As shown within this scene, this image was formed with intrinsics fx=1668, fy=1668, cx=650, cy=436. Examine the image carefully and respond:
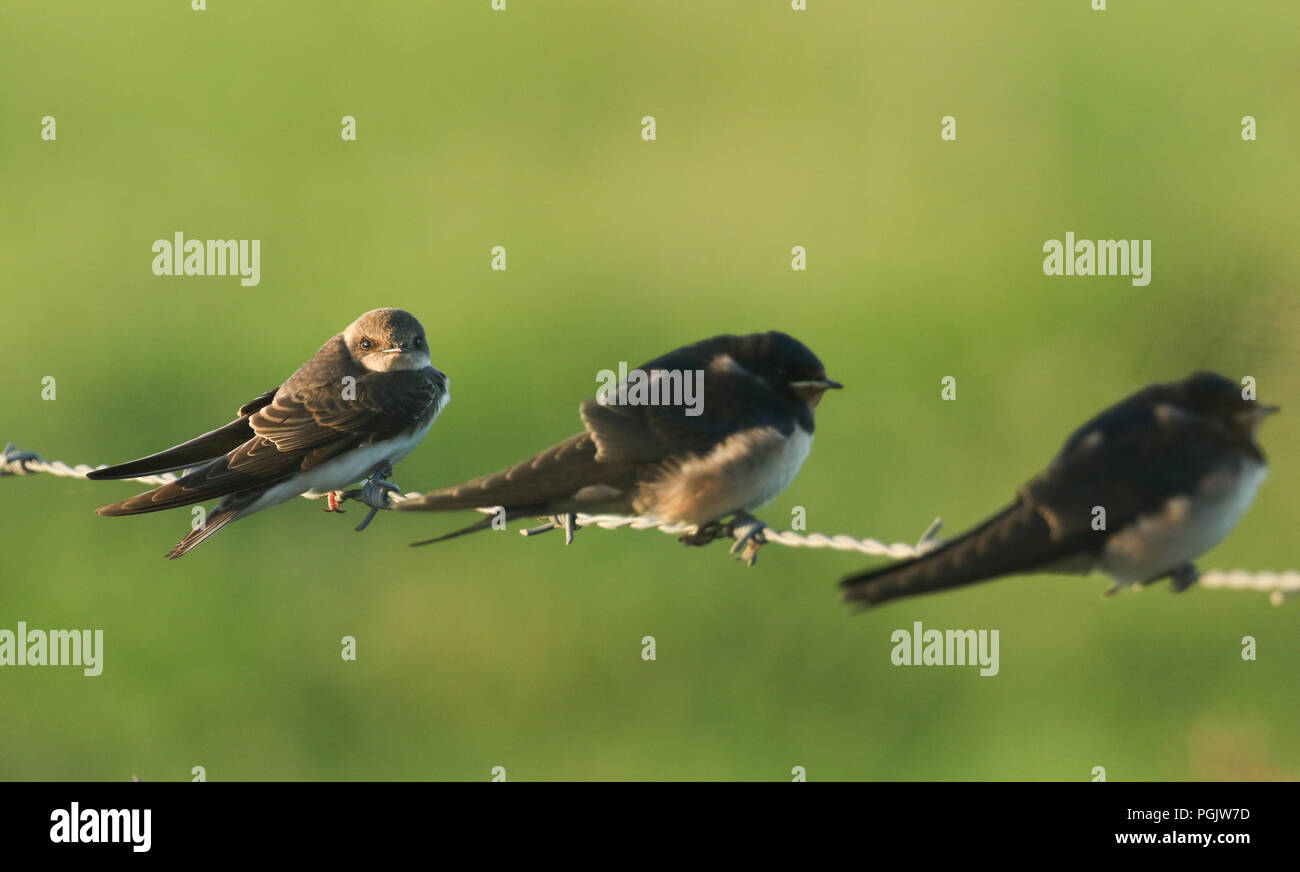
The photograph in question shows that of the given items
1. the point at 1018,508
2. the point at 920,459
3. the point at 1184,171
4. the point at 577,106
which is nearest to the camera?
the point at 1018,508

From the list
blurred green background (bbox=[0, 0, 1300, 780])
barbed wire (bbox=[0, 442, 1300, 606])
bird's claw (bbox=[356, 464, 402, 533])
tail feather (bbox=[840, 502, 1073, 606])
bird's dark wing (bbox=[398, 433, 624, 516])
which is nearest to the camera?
barbed wire (bbox=[0, 442, 1300, 606])

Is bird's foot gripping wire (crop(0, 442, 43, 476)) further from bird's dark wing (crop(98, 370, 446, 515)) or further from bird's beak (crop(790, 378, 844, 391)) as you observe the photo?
bird's beak (crop(790, 378, 844, 391))

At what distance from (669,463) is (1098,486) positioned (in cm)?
139

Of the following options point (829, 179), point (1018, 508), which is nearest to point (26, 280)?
point (829, 179)

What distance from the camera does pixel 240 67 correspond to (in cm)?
1534

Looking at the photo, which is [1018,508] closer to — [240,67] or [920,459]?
[920,459]

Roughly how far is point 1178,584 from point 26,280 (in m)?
11.4

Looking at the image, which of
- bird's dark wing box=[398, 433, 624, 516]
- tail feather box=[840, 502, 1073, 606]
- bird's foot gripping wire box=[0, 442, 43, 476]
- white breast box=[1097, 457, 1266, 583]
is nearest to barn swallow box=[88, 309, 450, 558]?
bird's foot gripping wire box=[0, 442, 43, 476]

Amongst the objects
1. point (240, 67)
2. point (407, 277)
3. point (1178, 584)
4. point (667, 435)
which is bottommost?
point (1178, 584)

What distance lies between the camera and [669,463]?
514 centimetres

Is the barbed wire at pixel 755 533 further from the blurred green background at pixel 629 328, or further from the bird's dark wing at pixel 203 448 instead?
the blurred green background at pixel 629 328

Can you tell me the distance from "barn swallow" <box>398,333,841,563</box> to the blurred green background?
157 centimetres

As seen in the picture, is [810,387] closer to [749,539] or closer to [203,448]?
[749,539]

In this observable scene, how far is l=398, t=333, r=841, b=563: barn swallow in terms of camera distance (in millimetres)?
5082
